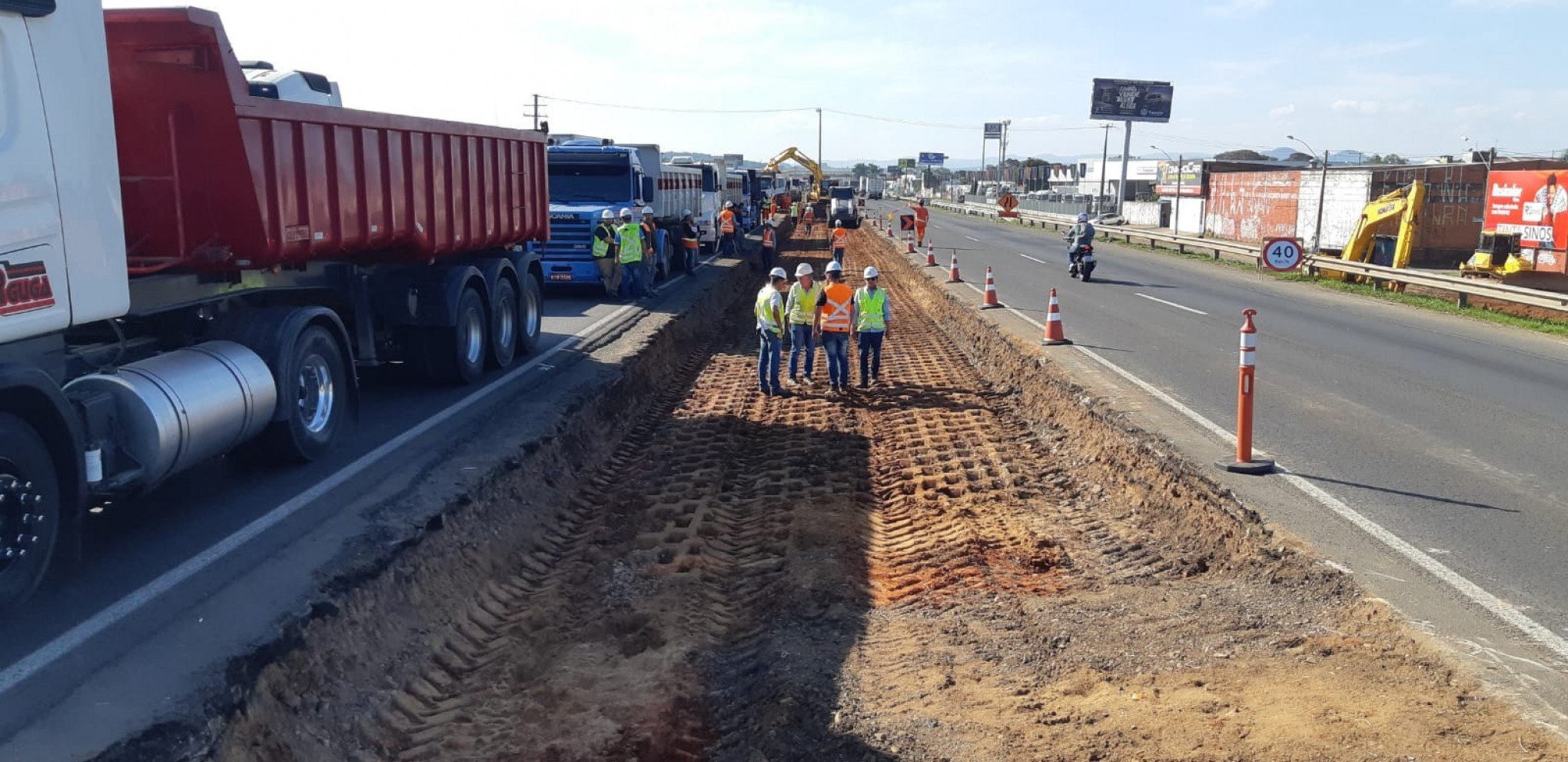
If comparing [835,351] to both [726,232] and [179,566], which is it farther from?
[726,232]

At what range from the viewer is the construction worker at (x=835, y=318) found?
13.3 metres

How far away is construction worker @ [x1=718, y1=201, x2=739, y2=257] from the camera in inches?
1336

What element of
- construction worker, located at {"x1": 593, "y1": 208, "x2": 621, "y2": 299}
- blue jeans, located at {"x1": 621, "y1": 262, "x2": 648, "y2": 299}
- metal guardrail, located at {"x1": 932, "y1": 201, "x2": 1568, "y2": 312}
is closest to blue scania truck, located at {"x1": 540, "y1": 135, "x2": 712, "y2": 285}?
construction worker, located at {"x1": 593, "y1": 208, "x2": 621, "y2": 299}

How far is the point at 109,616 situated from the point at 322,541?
138cm

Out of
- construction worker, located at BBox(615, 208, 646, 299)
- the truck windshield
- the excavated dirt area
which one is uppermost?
the truck windshield

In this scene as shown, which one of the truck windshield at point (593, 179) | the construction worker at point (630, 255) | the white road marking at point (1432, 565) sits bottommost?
the white road marking at point (1432, 565)

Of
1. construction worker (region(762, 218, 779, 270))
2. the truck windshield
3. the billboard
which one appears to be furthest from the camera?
the billboard

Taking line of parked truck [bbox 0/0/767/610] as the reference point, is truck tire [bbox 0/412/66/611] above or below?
below

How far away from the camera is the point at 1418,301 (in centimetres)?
2327

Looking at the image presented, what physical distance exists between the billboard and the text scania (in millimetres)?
77715

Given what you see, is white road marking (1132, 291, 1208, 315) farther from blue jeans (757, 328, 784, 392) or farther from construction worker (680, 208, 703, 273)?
construction worker (680, 208, 703, 273)

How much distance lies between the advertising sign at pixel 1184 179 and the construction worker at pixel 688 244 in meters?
29.3

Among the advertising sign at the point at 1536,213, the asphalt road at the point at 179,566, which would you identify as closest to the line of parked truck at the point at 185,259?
the asphalt road at the point at 179,566

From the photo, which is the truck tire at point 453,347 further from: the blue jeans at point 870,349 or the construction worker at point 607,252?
the construction worker at point 607,252
